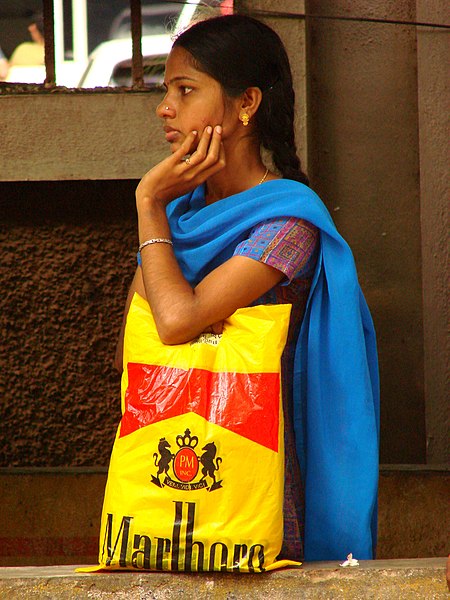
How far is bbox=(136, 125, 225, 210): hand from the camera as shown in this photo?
2334 millimetres

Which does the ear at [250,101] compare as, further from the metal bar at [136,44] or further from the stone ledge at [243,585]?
the metal bar at [136,44]

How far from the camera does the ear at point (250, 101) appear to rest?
2.41 meters

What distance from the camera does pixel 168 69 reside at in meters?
2.42

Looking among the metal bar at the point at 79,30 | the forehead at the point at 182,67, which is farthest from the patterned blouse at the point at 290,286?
the metal bar at the point at 79,30

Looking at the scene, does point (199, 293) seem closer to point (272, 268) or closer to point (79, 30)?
point (272, 268)

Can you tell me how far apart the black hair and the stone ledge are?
954 millimetres

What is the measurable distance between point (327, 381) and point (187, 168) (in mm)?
584

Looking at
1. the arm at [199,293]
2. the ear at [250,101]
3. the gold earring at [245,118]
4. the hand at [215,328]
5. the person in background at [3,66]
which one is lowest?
the hand at [215,328]

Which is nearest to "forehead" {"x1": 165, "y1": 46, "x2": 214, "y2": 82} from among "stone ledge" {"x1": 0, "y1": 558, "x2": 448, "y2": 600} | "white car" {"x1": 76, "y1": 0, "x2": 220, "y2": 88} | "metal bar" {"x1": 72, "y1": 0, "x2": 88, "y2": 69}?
"stone ledge" {"x1": 0, "y1": 558, "x2": 448, "y2": 600}

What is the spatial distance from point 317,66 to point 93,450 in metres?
1.77

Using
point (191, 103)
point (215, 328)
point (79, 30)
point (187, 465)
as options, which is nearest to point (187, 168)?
point (191, 103)

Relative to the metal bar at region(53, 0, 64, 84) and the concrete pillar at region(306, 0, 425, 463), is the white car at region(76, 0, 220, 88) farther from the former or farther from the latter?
the concrete pillar at region(306, 0, 425, 463)

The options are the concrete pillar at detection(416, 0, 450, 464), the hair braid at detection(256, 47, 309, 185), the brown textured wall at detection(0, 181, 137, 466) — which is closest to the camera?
the hair braid at detection(256, 47, 309, 185)

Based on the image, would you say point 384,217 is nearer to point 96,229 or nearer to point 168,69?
point 96,229
